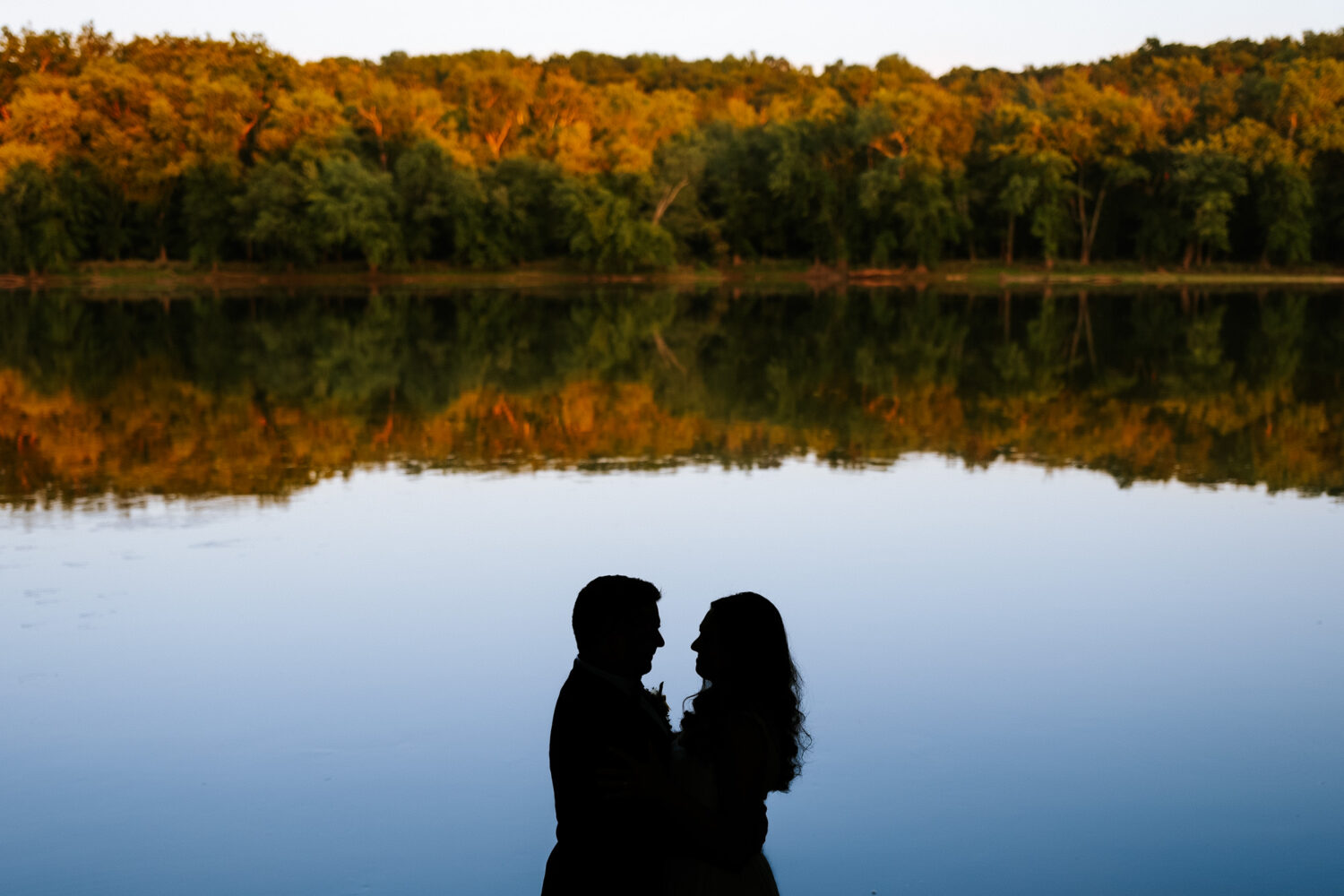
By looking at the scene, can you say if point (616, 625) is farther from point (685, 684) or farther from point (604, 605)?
point (685, 684)

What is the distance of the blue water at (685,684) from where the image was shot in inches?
214

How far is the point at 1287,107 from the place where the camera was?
61438 mm

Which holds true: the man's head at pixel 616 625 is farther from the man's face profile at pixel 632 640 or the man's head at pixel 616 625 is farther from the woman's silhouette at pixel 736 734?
the woman's silhouette at pixel 736 734

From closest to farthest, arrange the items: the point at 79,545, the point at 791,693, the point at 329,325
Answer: the point at 791,693
the point at 79,545
the point at 329,325

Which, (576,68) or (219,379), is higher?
(576,68)

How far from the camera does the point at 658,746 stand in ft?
9.68

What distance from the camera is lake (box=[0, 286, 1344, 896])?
5.55m

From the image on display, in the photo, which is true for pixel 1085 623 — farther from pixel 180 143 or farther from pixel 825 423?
pixel 180 143

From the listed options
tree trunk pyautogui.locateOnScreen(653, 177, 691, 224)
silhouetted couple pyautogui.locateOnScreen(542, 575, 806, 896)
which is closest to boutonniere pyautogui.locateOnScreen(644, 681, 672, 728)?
silhouetted couple pyautogui.locateOnScreen(542, 575, 806, 896)

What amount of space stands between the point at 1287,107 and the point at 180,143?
52.5 metres

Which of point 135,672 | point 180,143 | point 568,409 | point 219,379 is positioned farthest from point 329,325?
point 180,143

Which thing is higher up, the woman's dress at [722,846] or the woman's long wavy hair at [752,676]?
the woman's long wavy hair at [752,676]

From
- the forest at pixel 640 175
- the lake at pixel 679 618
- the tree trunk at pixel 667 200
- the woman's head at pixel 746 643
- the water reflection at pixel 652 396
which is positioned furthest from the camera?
the tree trunk at pixel 667 200

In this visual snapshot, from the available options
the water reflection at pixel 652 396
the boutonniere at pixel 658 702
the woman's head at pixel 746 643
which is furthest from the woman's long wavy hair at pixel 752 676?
the water reflection at pixel 652 396
